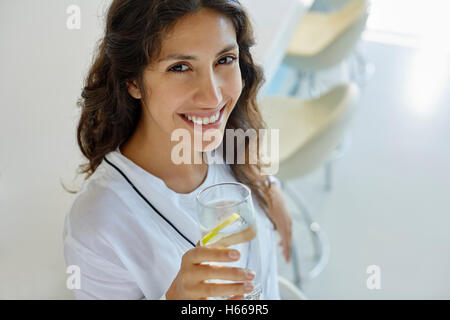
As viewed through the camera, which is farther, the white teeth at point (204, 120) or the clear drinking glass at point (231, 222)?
the white teeth at point (204, 120)

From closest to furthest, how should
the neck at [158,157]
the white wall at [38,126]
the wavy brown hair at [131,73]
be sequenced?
the wavy brown hair at [131,73] < the neck at [158,157] < the white wall at [38,126]

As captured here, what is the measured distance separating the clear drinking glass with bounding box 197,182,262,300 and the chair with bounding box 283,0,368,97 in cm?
151

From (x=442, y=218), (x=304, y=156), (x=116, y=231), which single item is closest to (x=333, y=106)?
(x=304, y=156)

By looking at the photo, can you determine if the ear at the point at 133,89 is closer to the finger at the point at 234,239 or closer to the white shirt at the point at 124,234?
the white shirt at the point at 124,234

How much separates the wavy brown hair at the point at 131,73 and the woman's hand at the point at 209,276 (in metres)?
0.36

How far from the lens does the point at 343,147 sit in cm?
247

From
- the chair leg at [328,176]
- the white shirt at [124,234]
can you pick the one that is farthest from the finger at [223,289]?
the chair leg at [328,176]

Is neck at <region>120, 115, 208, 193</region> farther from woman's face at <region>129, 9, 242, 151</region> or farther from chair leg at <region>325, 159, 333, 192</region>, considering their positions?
chair leg at <region>325, 159, 333, 192</region>

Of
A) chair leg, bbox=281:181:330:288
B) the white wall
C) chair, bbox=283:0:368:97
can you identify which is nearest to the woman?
the white wall

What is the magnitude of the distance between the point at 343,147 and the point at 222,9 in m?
1.74

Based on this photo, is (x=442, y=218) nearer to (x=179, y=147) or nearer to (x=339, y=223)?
(x=339, y=223)

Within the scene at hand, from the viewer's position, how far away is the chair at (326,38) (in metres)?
2.01

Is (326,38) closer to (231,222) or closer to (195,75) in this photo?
(195,75)

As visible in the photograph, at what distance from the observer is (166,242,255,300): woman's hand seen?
0.60m
